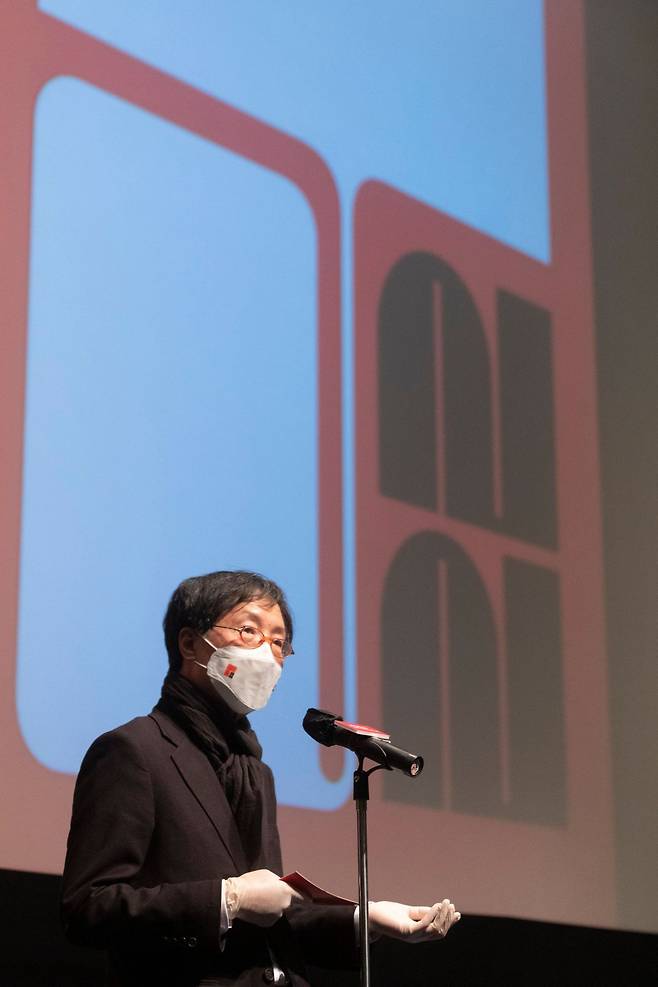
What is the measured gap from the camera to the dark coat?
214 cm

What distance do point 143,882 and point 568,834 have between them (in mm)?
2272

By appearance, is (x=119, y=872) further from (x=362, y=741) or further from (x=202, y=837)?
(x=362, y=741)

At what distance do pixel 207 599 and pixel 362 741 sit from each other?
416mm

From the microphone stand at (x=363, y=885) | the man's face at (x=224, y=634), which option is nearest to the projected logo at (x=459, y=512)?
the man's face at (x=224, y=634)

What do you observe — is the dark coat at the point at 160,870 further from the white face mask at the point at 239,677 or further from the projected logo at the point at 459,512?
the projected logo at the point at 459,512

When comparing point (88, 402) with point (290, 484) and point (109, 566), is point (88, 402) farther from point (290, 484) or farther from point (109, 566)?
point (290, 484)

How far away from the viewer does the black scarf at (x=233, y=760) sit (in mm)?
2400

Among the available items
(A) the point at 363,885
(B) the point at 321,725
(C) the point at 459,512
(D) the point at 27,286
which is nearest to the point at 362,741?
(B) the point at 321,725

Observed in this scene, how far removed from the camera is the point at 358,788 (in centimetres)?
224

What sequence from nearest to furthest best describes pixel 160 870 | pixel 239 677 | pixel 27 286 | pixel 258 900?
pixel 258 900
pixel 160 870
pixel 239 677
pixel 27 286

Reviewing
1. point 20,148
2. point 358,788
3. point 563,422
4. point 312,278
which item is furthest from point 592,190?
point 358,788

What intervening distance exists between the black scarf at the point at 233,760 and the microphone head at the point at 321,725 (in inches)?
7.9

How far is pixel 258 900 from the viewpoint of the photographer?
2.15m

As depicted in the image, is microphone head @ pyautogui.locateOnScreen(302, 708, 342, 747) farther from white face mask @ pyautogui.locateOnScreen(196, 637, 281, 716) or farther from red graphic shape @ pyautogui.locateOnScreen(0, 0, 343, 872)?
red graphic shape @ pyautogui.locateOnScreen(0, 0, 343, 872)
